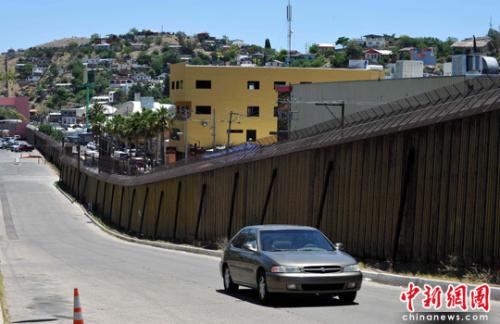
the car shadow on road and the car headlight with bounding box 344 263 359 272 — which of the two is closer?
the car headlight with bounding box 344 263 359 272

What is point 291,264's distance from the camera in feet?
52.6

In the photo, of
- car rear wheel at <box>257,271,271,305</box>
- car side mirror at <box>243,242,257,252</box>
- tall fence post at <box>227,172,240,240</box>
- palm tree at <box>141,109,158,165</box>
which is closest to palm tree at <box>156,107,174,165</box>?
palm tree at <box>141,109,158,165</box>

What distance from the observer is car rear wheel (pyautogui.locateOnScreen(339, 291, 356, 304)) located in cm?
1644

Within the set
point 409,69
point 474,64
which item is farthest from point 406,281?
point 409,69

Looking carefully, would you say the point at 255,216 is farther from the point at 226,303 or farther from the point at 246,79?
the point at 246,79

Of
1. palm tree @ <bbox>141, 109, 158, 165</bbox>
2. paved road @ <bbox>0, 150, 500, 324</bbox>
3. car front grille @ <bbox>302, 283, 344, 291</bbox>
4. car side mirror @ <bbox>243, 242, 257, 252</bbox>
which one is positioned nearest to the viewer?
paved road @ <bbox>0, 150, 500, 324</bbox>

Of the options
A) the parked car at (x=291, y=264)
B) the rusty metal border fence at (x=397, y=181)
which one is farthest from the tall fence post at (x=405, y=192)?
the parked car at (x=291, y=264)

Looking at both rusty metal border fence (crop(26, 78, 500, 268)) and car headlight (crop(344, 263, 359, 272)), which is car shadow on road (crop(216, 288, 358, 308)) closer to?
car headlight (crop(344, 263, 359, 272))

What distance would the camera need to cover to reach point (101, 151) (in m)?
99.2

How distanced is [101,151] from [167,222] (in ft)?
150

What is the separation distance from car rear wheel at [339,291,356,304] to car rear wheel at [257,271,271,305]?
134cm

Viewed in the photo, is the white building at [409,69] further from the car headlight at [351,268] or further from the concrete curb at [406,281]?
the car headlight at [351,268]

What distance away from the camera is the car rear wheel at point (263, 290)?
16609 mm

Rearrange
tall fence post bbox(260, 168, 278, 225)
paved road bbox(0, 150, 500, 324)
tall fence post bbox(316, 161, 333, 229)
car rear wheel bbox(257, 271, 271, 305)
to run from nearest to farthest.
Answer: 1. paved road bbox(0, 150, 500, 324)
2. car rear wheel bbox(257, 271, 271, 305)
3. tall fence post bbox(316, 161, 333, 229)
4. tall fence post bbox(260, 168, 278, 225)
